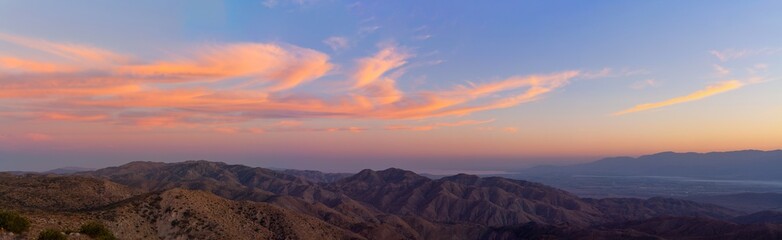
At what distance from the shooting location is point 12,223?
35.9m

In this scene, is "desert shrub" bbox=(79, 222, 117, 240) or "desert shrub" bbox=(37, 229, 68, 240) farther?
"desert shrub" bbox=(79, 222, 117, 240)

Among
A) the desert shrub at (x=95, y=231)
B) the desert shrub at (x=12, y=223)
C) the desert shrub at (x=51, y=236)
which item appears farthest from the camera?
the desert shrub at (x=95, y=231)

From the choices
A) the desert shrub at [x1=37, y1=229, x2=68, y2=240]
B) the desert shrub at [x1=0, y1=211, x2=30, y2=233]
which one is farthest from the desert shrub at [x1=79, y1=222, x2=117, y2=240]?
the desert shrub at [x1=37, y1=229, x2=68, y2=240]

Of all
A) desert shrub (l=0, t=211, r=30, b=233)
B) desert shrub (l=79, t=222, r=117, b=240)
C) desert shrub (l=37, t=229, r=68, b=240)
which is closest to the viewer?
desert shrub (l=37, t=229, r=68, b=240)

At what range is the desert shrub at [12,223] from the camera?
35469 mm

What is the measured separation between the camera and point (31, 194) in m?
81.2

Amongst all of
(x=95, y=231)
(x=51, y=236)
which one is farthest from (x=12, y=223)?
(x=95, y=231)

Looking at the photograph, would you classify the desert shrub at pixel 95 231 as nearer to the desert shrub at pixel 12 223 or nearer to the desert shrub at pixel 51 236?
the desert shrub at pixel 12 223

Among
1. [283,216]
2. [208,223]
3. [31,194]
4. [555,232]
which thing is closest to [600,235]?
[555,232]

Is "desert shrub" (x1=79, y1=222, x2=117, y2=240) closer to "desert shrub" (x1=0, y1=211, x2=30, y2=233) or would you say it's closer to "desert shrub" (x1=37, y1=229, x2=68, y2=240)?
"desert shrub" (x1=0, y1=211, x2=30, y2=233)

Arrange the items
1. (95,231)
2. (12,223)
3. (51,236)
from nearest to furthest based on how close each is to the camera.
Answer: (51,236) < (12,223) < (95,231)

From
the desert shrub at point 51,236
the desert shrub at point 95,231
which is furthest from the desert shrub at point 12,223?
the desert shrub at point 95,231

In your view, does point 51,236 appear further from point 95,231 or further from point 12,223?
point 95,231

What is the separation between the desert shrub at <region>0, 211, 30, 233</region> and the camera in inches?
1396
